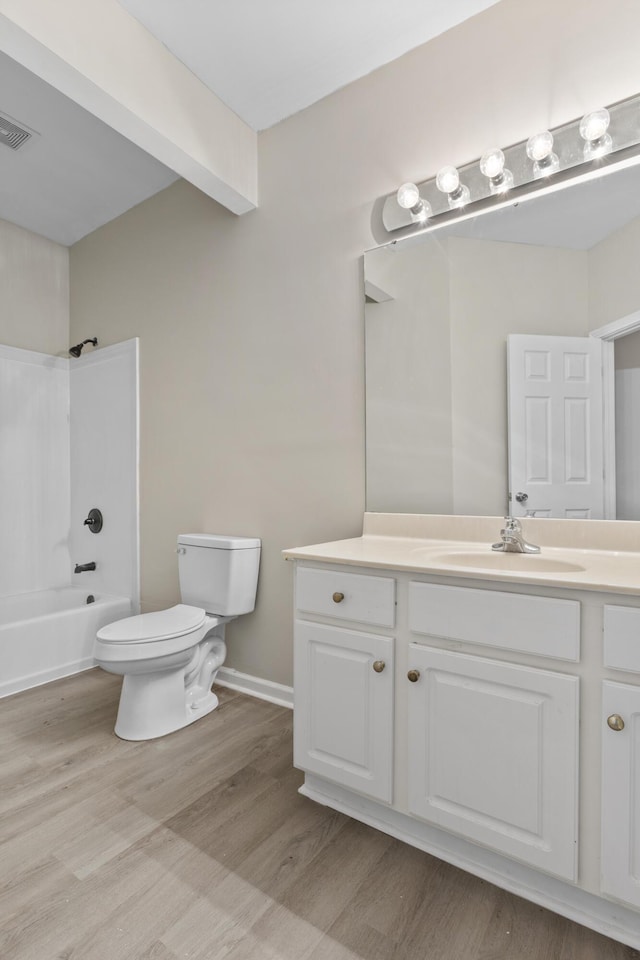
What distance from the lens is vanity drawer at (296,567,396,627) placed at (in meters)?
1.39

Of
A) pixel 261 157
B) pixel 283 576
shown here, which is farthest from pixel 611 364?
pixel 261 157


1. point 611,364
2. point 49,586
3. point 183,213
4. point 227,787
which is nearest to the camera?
point 611,364

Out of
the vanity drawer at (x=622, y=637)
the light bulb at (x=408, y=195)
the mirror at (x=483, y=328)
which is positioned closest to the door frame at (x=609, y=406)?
the mirror at (x=483, y=328)

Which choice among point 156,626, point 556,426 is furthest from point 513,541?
point 156,626

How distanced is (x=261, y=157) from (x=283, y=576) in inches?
76.7

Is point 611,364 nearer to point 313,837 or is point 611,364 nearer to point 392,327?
point 392,327

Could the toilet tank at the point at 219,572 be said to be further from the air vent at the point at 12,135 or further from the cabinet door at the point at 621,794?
Answer: the air vent at the point at 12,135

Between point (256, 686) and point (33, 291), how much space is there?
2788 millimetres

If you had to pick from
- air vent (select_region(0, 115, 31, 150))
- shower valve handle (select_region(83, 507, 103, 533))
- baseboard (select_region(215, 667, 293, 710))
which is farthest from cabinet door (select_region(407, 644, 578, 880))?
air vent (select_region(0, 115, 31, 150))

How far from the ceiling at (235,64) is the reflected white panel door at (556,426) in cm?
122

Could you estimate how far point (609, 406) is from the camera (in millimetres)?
1543

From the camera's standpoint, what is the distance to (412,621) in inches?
53.0

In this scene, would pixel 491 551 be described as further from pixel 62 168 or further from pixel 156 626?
pixel 62 168

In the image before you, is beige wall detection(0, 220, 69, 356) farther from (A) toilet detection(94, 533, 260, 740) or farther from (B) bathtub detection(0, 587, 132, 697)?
(A) toilet detection(94, 533, 260, 740)
